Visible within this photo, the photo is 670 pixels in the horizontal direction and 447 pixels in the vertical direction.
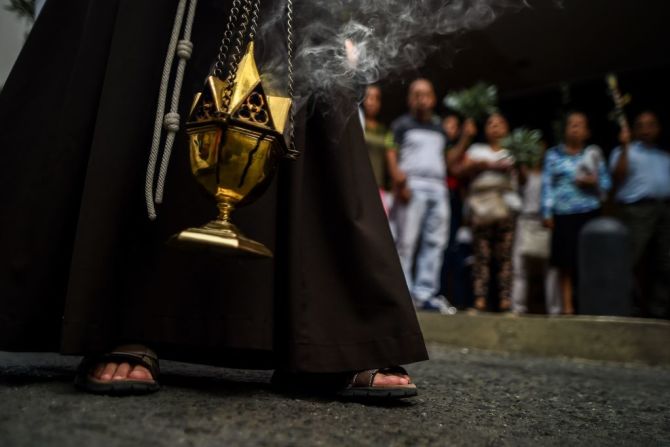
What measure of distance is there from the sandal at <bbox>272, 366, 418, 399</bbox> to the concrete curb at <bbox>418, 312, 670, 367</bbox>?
2228 millimetres

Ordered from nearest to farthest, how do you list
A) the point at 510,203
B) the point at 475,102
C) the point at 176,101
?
the point at 176,101
the point at 510,203
the point at 475,102

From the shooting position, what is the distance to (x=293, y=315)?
3.82 ft

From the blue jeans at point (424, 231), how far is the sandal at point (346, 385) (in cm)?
256

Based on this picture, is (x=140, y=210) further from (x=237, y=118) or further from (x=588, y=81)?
(x=588, y=81)

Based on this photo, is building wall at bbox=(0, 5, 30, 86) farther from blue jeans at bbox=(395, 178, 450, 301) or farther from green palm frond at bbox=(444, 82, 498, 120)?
green palm frond at bbox=(444, 82, 498, 120)

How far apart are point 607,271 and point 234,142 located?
3.13 meters

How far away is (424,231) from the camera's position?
12.9 ft

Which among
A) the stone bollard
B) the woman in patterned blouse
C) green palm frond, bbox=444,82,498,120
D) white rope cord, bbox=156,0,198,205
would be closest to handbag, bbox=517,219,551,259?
the woman in patterned blouse

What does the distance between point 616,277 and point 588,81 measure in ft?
13.2

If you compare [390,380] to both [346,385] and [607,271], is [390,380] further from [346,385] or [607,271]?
[607,271]

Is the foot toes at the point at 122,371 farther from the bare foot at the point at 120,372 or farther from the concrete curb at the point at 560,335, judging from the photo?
the concrete curb at the point at 560,335

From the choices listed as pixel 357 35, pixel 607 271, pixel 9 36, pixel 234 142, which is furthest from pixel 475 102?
pixel 234 142

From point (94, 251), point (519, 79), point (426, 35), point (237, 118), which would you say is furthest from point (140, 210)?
point (519, 79)

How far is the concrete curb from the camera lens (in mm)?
2898
